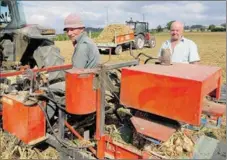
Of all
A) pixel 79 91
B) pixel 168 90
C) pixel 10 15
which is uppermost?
pixel 10 15

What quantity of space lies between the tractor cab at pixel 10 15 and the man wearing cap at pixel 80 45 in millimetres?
3263

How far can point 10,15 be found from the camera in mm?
6320

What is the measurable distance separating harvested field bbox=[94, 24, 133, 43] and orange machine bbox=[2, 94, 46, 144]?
14759 mm

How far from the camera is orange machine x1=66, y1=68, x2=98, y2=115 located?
2.81m

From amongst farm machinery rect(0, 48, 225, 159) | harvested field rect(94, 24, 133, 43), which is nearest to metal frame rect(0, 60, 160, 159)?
farm machinery rect(0, 48, 225, 159)

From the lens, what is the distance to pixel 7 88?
3.93 metres

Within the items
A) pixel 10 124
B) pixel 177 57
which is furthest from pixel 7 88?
pixel 177 57

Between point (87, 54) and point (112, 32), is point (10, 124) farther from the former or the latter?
point (112, 32)

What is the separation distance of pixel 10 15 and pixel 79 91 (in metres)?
4.27

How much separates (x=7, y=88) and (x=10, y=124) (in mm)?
689

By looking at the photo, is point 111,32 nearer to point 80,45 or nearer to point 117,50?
point 117,50

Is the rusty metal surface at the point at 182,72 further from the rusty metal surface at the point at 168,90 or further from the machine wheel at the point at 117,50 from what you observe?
the machine wheel at the point at 117,50

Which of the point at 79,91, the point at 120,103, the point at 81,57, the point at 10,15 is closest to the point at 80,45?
the point at 81,57

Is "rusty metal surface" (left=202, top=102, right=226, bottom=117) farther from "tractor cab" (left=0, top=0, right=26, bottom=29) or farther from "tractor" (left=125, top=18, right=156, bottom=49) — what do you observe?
"tractor" (left=125, top=18, right=156, bottom=49)
